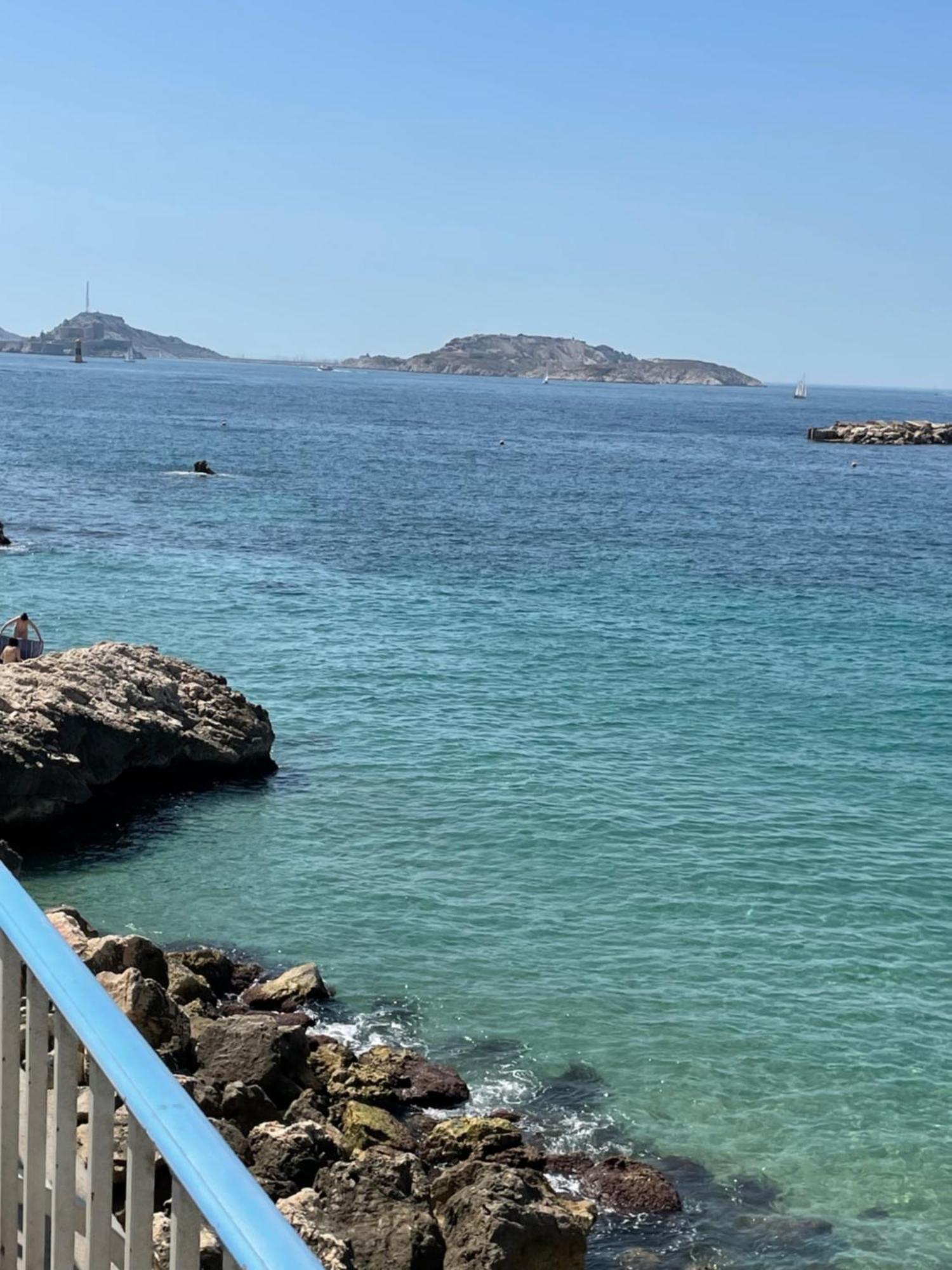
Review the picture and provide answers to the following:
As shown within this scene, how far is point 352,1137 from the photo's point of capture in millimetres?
13531

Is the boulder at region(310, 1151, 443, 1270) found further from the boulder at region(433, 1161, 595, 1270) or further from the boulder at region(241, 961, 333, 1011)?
the boulder at region(241, 961, 333, 1011)

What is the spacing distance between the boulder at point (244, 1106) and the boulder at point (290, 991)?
4.13 m

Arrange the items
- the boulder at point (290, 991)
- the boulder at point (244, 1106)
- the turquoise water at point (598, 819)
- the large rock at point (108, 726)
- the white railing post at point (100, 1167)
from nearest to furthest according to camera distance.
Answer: the white railing post at point (100, 1167)
the boulder at point (244, 1106)
the turquoise water at point (598, 819)
the boulder at point (290, 991)
the large rock at point (108, 726)

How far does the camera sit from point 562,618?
4078cm

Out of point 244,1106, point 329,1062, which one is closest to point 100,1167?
point 244,1106

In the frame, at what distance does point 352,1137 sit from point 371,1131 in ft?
0.67

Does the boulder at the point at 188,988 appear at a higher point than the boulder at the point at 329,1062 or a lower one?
higher

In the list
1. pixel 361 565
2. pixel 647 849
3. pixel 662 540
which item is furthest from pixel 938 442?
pixel 647 849

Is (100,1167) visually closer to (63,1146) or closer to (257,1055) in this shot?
(63,1146)

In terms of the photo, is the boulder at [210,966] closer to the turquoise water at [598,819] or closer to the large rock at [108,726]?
the turquoise water at [598,819]

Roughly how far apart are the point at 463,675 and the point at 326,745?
625cm

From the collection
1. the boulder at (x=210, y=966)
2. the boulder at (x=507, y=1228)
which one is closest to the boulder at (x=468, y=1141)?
the boulder at (x=507, y=1228)

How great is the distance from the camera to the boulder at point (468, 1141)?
1376cm

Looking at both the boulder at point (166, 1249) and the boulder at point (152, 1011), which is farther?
the boulder at point (152, 1011)
